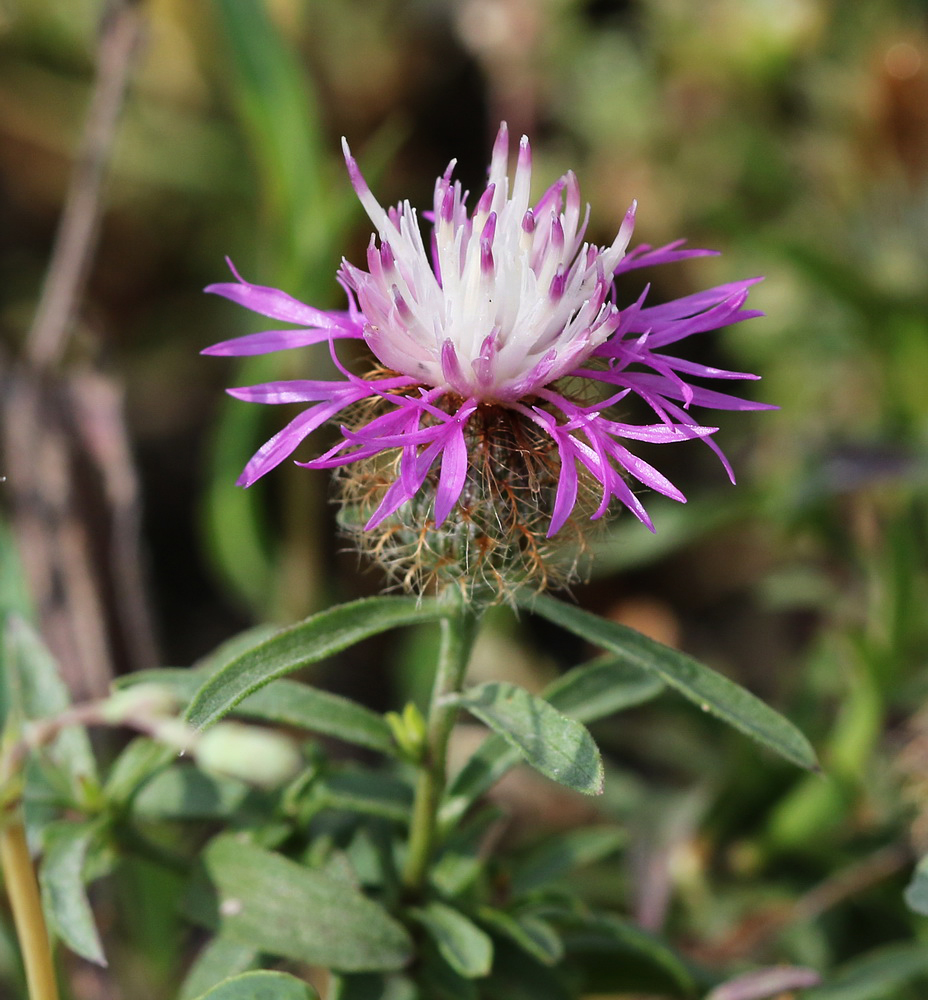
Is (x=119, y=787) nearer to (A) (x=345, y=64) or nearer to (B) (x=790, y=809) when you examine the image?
(B) (x=790, y=809)

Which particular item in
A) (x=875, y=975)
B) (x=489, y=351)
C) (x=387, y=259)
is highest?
(x=387, y=259)

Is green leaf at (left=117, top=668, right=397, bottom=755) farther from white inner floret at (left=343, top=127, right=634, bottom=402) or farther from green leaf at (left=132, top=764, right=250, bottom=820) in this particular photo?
white inner floret at (left=343, top=127, right=634, bottom=402)

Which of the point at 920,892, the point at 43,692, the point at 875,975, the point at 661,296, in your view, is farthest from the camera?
the point at 661,296

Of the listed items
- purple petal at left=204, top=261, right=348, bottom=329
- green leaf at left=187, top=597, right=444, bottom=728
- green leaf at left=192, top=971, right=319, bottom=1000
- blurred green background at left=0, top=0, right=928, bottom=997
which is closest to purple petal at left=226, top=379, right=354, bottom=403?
purple petal at left=204, top=261, right=348, bottom=329

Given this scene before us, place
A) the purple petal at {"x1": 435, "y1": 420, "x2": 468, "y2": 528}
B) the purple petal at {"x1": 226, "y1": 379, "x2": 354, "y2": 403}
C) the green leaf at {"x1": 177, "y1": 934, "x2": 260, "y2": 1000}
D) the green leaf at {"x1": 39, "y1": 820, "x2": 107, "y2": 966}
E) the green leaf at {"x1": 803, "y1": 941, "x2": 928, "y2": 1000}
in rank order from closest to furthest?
the purple petal at {"x1": 435, "y1": 420, "x2": 468, "y2": 528} < the purple petal at {"x1": 226, "y1": 379, "x2": 354, "y2": 403} < the green leaf at {"x1": 39, "y1": 820, "x2": 107, "y2": 966} < the green leaf at {"x1": 177, "y1": 934, "x2": 260, "y2": 1000} < the green leaf at {"x1": 803, "y1": 941, "x2": 928, "y2": 1000}

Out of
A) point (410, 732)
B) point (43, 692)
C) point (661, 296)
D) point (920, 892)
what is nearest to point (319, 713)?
point (410, 732)

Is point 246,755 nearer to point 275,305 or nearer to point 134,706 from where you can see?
point 134,706
